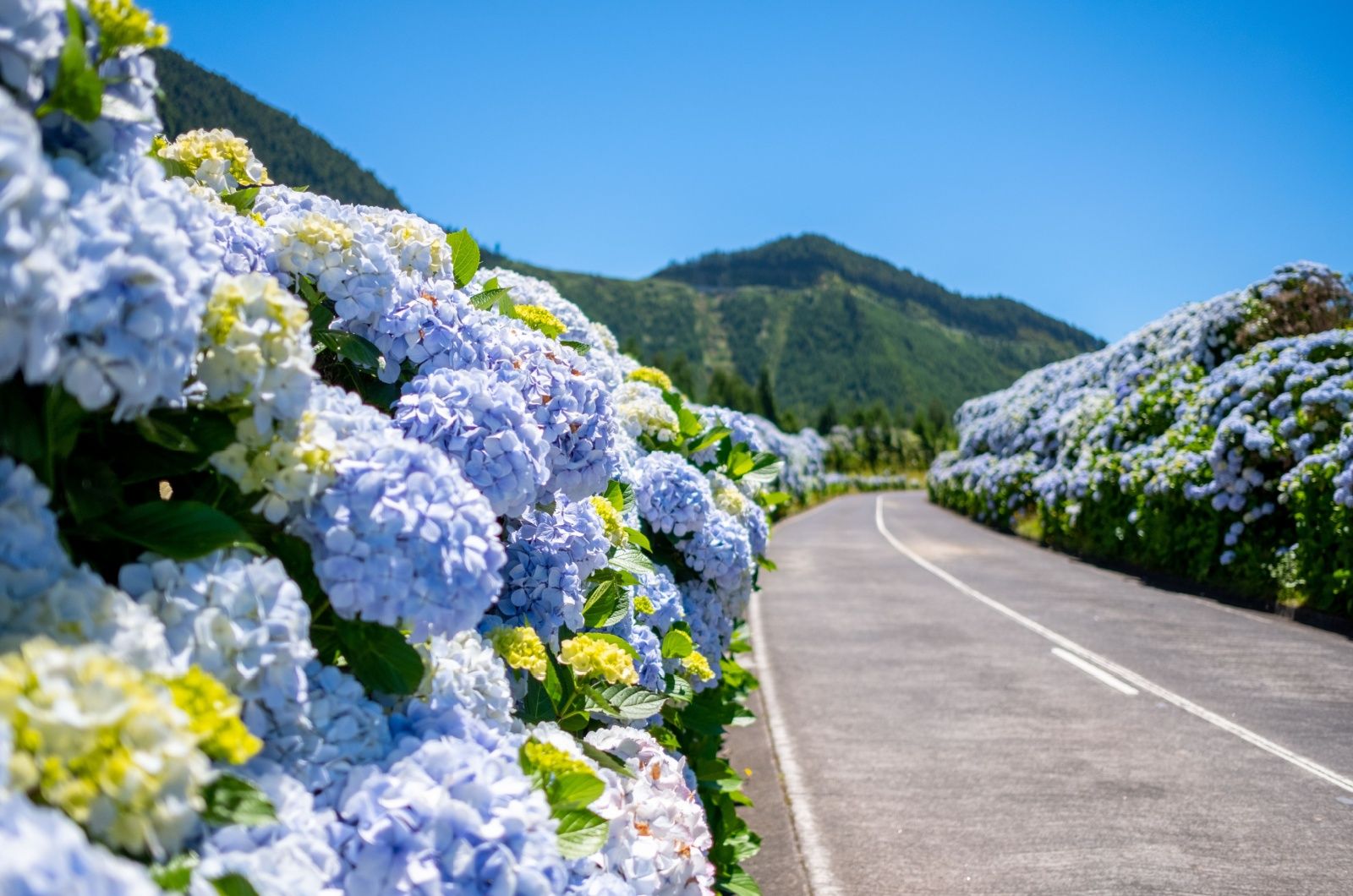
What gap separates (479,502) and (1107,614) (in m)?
10.7

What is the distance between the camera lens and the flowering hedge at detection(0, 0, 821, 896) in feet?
3.44

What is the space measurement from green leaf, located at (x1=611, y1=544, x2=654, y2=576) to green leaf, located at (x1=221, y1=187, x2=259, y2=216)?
1.49 m

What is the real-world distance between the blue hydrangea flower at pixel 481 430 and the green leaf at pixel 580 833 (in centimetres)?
71

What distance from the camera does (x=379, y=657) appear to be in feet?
5.24

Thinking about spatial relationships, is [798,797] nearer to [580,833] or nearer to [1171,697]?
[1171,697]

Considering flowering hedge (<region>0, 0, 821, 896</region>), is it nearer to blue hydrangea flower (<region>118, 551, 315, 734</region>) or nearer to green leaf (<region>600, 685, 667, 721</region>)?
blue hydrangea flower (<region>118, 551, 315, 734</region>)

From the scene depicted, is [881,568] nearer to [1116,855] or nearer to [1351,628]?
[1351,628]

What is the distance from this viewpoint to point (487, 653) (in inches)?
74.4

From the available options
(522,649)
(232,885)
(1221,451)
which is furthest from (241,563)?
(1221,451)

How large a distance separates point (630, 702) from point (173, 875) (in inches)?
61.8

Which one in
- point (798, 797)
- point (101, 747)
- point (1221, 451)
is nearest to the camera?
point (101, 747)

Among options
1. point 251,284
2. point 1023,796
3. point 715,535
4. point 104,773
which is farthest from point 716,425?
point 104,773

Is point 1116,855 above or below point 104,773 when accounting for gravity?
below

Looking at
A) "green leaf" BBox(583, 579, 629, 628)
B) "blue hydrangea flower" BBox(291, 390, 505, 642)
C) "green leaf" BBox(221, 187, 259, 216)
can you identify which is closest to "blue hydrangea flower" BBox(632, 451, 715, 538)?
"green leaf" BBox(583, 579, 629, 628)
